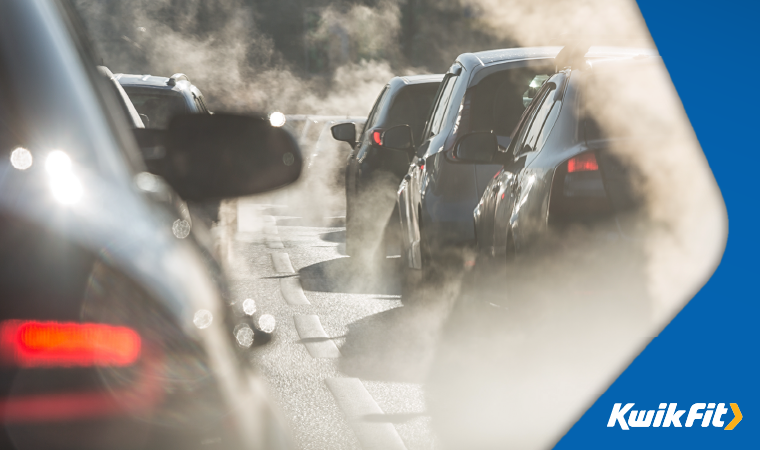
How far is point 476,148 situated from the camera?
550 centimetres

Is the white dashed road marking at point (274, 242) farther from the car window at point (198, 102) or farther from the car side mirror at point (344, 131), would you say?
the car window at point (198, 102)

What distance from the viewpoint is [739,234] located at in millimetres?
2078

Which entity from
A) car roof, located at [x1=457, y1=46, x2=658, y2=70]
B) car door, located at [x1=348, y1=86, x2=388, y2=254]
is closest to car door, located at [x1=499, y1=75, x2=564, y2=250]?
car roof, located at [x1=457, y1=46, x2=658, y2=70]

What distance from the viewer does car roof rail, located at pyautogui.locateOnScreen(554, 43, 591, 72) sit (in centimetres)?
459

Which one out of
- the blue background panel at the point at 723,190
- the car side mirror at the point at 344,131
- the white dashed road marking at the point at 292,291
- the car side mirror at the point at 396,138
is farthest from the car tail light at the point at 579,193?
the car side mirror at the point at 344,131

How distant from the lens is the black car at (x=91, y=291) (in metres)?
1.39

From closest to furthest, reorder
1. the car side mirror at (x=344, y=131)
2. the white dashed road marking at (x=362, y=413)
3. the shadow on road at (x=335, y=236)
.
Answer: the white dashed road marking at (x=362, y=413) → the car side mirror at (x=344, y=131) → the shadow on road at (x=335, y=236)

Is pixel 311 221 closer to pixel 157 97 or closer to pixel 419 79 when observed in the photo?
pixel 419 79

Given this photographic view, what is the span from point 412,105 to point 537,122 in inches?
194

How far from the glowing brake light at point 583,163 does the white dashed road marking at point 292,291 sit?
4.55 metres

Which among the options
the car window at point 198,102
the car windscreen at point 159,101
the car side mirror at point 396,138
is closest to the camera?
the car side mirror at point 396,138

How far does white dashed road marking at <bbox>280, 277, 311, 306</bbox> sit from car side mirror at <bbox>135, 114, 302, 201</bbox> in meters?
6.31

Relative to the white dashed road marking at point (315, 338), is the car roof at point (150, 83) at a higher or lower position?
higher

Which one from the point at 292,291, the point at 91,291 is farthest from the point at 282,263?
the point at 91,291
